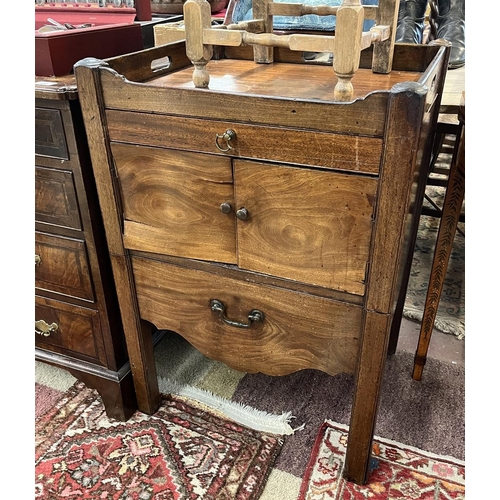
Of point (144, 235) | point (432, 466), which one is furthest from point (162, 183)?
point (432, 466)

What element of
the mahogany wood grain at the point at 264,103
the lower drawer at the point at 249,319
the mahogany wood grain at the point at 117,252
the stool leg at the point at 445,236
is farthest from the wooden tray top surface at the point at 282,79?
the lower drawer at the point at 249,319

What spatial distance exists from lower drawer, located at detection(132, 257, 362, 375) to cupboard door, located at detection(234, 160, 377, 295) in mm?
67

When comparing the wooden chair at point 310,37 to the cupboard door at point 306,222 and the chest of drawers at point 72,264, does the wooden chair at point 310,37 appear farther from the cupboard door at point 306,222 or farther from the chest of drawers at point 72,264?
the chest of drawers at point 72,264

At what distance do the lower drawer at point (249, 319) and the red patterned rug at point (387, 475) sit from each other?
10.6 inches

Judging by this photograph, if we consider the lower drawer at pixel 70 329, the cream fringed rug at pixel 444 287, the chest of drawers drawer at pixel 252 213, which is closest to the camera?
the chest of drawers drawer at pixel 252 213

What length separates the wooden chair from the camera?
716 millimetres

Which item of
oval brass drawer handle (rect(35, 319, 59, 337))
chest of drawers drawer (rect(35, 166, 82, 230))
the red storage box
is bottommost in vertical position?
oval brass drawer handle (rect(35, 319, 59, 337))

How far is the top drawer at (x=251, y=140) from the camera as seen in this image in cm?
75

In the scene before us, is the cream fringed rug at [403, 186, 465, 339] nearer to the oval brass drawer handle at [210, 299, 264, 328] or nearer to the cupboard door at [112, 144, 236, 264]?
Answer: the oval brass drawer handle at [210, 299, 264, 328]

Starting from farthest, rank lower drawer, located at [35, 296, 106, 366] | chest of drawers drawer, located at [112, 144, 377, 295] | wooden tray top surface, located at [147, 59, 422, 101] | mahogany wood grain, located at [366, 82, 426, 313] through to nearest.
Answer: lower drawer, located at [35, 296, 106, 366], wooden tray top surface, located at [147, 59, 422, 101], chest of drawers drawer, located at [112, 144, 377, 295], mahogany wood grain, located at [366, 82, 426, 313]

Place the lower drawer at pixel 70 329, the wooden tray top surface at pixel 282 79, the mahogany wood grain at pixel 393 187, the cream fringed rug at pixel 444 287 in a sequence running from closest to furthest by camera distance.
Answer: the mahogany wood grain at pixel 393 187 < the wooden tray top surface at pixel 282 79 < the lower drawer at pixel 70 329 < the cream fringed rug at pixel 444 287

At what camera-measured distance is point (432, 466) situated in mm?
1106

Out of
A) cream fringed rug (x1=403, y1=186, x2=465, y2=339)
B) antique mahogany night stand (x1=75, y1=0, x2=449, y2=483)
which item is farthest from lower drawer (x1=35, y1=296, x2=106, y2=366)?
cream fringed rug (x1=403, y1=186, x2=465, y2=339)

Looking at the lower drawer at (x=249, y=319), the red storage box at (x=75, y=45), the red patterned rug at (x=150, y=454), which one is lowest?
the red patterned rug at (x=150, y=454)
